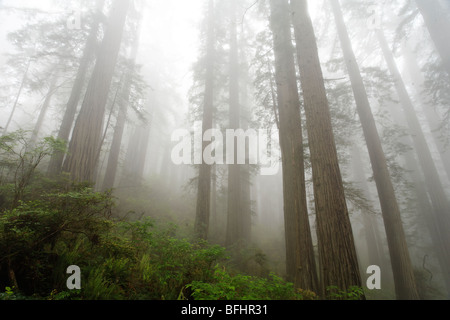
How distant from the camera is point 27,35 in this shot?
11367mm

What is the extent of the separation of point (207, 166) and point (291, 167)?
4.13m

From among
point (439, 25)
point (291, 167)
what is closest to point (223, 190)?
point (291, 167)

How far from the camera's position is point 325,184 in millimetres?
3900

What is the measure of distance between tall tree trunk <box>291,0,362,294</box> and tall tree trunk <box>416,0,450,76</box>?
22.8 feet

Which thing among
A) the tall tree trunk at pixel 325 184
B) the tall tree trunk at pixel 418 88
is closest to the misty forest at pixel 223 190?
the tall tree trunk at pixel 325 184

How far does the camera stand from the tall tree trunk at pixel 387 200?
20.1ft

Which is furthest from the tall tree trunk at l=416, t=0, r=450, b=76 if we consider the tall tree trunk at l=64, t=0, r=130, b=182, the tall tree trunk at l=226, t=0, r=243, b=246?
the tall tree trunk at l=64, t=0, r=130, b=182

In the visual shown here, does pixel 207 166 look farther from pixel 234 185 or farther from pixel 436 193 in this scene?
A: pixel 436 193

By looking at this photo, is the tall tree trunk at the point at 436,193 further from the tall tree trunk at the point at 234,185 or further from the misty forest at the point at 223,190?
the tall tree trunk at the point at 234,185

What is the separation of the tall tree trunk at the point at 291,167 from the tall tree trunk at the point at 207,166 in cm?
358

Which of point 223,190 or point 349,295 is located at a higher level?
point 223,190

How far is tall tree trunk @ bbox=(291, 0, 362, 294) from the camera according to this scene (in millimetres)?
3416

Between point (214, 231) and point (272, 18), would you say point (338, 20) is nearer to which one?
point (272, 18)
